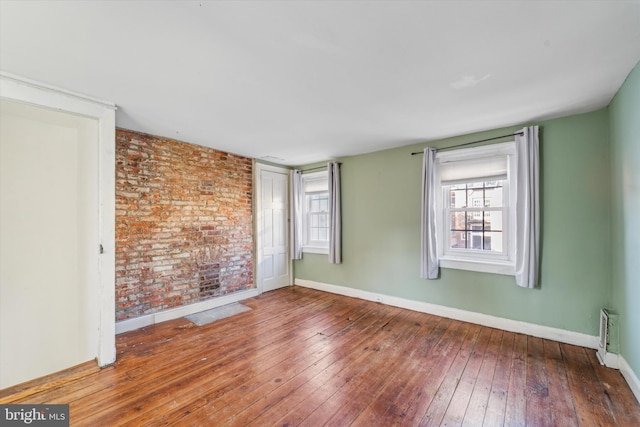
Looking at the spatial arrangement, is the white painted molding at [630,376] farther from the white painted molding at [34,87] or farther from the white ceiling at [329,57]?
the white painted molding at [34,87]

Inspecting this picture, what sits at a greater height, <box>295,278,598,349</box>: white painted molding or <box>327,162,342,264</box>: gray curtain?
<box>327,162,342,264</box>: gray curtain

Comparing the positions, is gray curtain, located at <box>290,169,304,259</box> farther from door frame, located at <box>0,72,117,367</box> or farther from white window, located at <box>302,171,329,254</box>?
door frame, located at <box>0,72,117,367</box>

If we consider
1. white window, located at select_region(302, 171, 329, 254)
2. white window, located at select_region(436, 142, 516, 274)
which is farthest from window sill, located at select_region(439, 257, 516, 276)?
white window, located at select_region(302, 171, 329, 254)

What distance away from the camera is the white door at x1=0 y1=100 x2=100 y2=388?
2.54 meters

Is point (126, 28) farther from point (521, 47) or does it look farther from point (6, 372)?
point (6, 372)

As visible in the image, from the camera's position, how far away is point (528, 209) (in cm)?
309

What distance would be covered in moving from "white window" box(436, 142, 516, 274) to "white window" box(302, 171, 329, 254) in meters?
2.21

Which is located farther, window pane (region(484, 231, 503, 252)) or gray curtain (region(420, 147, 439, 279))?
gray curtain (region(420, 147, 439, 279))

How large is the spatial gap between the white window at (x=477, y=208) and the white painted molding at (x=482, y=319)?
633 millimetres

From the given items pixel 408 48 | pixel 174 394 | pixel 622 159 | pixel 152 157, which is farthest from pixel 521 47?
pixel 152 157

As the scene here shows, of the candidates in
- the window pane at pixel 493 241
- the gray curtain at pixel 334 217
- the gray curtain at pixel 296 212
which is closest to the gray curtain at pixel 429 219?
the window pane at pixel 493 241

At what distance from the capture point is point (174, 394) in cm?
217

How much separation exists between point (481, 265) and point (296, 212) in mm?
3376

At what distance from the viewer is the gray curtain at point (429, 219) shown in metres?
3.79
